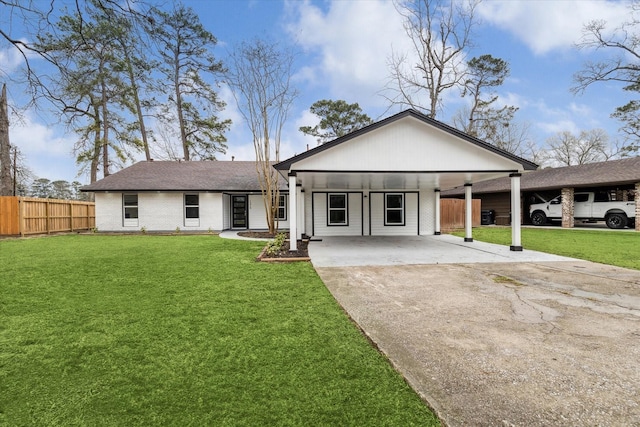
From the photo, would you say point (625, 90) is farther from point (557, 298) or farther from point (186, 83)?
point (186, 83)

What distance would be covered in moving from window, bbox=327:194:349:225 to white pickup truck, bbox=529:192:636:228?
14.3m

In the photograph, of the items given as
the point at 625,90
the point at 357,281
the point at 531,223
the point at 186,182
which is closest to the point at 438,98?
the point at 531,223

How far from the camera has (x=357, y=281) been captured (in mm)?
5812

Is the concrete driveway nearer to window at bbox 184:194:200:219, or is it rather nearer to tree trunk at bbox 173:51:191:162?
window at bbox 184:194:200:219

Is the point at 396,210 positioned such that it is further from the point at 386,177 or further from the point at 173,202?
the point at 173,202

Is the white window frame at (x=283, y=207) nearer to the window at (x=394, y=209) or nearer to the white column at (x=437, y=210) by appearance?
the window at (x=394, y=209)

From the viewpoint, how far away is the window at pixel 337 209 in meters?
14.7

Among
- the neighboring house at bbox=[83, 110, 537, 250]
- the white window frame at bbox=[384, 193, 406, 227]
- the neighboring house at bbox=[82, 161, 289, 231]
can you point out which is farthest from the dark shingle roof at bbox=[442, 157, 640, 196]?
the neighboring house at bbox=[82, 161, 289, 231]

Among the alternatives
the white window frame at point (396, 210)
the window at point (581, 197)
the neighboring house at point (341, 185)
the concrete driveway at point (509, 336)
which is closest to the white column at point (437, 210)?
Answer: the neighboring house at point (341, 185)

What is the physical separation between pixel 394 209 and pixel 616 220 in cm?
1257

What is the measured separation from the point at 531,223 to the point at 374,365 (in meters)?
23.5

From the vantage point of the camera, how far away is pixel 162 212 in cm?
1709

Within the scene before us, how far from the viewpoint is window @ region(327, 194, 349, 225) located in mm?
14656

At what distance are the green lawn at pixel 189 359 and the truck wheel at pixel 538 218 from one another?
69.2 ft
